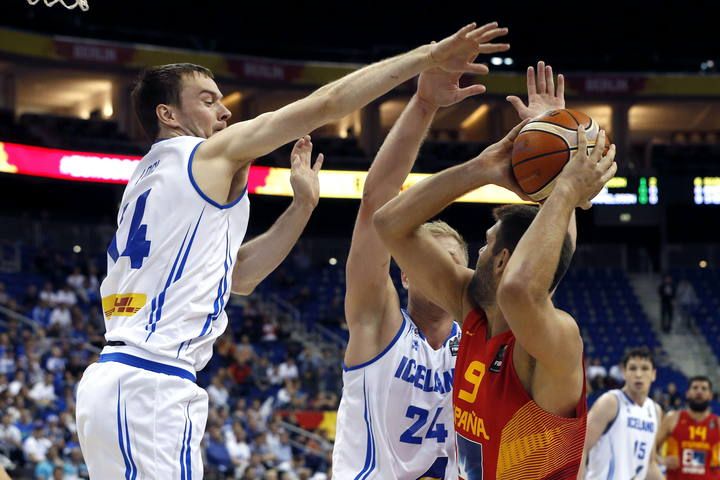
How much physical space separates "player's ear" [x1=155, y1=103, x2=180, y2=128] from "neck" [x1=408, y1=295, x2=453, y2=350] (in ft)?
4.18

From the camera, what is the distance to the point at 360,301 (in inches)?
179

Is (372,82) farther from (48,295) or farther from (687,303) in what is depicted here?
(687,303)

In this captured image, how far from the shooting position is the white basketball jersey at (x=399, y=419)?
4.40 metres

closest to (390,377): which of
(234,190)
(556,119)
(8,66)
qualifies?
(234,190)

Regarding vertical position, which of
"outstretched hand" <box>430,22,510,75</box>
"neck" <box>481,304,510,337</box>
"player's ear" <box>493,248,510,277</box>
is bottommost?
"neck" <box>481,304,510,337</box>

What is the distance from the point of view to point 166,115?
4.36m

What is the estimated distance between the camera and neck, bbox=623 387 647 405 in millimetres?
9430

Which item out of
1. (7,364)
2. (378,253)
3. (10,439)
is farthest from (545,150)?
(7,364)

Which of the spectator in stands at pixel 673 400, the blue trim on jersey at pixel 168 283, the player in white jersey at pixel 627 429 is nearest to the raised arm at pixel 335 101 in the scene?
the blue trim on jersey at pixel 168 283

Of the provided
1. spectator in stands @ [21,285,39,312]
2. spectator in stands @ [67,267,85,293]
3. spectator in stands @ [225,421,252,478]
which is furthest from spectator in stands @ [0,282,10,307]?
spectator in stands @ [225,421,252,478]

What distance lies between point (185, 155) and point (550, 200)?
151cm

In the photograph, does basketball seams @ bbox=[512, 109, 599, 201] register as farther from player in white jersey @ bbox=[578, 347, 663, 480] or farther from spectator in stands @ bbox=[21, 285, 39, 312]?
spectator in stands @ bbox=[21, 285, 39, 312]

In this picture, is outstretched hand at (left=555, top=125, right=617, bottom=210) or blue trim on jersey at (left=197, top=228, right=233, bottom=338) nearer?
outstretched hand at (left=555, top=125, right=617, bottom=210)

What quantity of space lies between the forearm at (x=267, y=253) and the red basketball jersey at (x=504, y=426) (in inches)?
54.8
